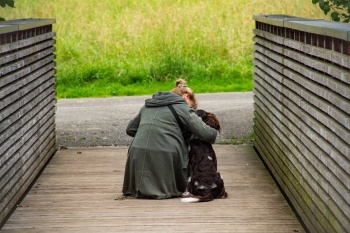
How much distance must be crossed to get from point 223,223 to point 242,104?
319 inches

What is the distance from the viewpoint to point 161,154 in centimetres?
790

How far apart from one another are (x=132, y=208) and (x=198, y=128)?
994mm

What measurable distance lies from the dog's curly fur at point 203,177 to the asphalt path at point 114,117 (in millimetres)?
3515

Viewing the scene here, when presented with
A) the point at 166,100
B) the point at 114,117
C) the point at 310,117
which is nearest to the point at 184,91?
the point at 166,100

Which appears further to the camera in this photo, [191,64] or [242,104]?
[191,64]

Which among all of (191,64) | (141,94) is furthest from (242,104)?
(191,64)

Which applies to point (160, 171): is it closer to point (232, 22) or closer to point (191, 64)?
point (191, 64)

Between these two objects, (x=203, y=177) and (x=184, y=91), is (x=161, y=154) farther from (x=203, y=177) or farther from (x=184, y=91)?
(x=184, y=91)

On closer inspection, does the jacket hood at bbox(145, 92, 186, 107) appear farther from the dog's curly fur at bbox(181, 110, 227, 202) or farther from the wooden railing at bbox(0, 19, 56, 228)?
the wooden railing at bbox(0, 19, 56, 228)

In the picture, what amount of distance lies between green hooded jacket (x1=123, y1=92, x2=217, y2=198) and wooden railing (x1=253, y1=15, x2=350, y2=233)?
86 centimetres

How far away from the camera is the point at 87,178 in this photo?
8.93 metres

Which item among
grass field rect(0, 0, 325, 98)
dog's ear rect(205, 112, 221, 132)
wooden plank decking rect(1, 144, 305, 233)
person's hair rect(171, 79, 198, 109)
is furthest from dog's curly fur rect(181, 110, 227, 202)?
grass field rect(0, 0, 325, 98)

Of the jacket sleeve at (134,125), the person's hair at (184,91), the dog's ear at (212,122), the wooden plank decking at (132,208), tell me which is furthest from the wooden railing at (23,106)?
the dog's ear at (212,122)

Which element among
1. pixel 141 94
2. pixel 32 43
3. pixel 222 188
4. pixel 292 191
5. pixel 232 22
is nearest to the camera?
pixel 292 191
